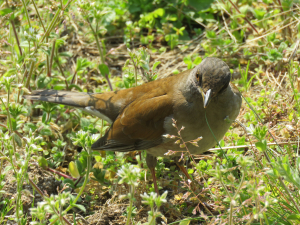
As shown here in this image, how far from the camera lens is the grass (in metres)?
3.36

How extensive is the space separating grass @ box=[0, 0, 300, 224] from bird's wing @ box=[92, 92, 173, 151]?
12.4 inches

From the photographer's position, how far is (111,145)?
462 centimetres

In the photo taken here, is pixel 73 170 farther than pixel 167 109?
Yes

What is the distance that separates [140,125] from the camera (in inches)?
175

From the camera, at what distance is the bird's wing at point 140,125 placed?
14.1ft

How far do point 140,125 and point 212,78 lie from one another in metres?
1.14

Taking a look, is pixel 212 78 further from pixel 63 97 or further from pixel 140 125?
pixel 63 97

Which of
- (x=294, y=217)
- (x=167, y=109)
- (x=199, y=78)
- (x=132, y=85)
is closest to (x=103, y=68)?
(x=132, y=85)

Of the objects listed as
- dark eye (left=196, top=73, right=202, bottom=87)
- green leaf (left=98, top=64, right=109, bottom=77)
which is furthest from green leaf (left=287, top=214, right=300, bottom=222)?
green leaf (left=98, top=64, right=109, bottom=77)

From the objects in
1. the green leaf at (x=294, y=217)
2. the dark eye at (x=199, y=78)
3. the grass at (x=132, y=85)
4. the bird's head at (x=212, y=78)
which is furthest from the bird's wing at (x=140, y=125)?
the green leaf at (x=294, y=217)

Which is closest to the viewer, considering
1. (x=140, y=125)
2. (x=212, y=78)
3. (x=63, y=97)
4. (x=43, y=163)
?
(x=212, y=78)

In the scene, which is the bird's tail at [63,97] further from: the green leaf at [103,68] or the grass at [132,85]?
the green leaf at [103,68]

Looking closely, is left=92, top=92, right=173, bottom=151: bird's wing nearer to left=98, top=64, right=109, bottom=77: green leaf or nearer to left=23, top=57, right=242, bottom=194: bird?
left=23, top=57, right=242, bottom=194: bird

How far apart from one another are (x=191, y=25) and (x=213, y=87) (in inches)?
156
